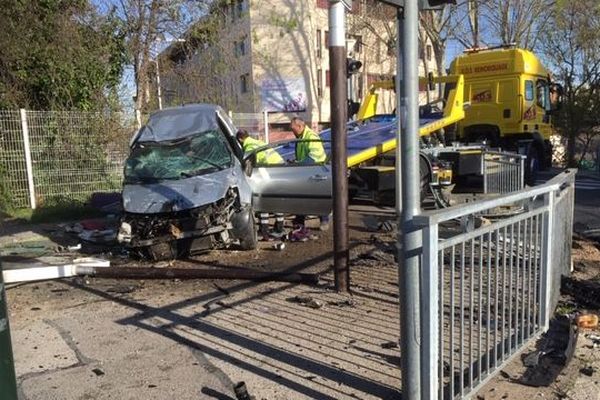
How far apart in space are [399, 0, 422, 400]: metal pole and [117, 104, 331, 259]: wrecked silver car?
4.72m

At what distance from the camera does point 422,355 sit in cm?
327

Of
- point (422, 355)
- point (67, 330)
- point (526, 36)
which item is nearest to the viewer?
point (422, 355)

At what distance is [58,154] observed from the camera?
13672 millimetres

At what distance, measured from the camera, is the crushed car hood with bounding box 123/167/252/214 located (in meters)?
7.87

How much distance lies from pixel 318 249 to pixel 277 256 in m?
0.67

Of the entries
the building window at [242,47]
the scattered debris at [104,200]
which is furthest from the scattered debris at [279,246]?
the building window at [242,47]

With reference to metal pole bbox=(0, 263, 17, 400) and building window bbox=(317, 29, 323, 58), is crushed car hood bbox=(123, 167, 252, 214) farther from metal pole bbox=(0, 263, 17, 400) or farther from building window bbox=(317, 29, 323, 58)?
building window bbox=(317, 29, 323, 58)

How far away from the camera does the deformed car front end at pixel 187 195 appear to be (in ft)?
25.6

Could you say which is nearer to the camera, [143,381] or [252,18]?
[143,381]

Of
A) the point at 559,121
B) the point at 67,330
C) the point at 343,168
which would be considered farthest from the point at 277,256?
the point at 559,121

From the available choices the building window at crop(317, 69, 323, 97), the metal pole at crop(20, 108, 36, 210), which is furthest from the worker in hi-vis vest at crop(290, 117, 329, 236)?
the building window at crop(317, 69, 323, 97)

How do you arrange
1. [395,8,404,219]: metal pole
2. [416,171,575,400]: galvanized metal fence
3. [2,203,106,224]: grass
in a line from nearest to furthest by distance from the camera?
[416,171,575,400]: galvanized metal fence < [395,8,404,219]: metal pole < [2,203,106,224]: grass

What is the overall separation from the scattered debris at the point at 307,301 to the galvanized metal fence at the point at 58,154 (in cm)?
918

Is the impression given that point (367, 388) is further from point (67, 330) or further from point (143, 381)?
point (67, 330)
